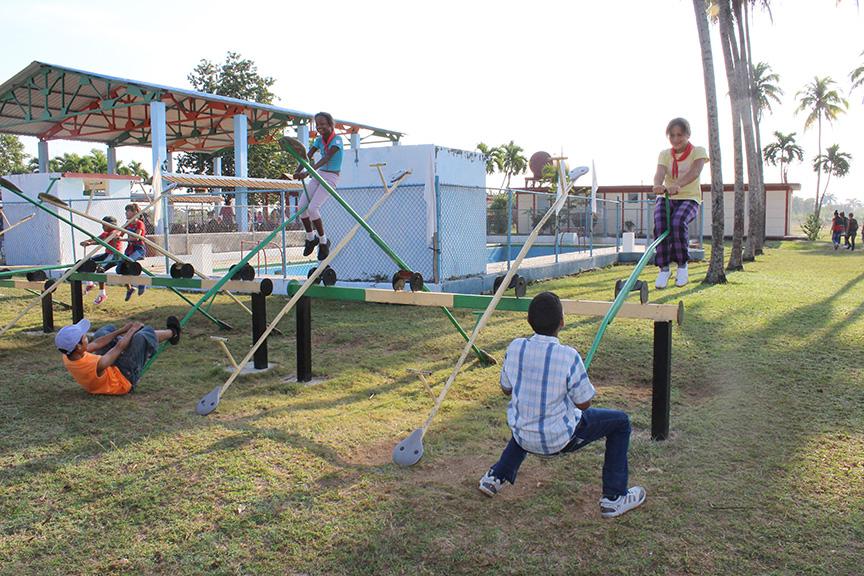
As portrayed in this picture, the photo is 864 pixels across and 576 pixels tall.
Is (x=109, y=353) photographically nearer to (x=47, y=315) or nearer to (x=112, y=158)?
(x=47, y=315)

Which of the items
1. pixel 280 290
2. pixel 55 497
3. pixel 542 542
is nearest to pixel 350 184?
pixel 280 290

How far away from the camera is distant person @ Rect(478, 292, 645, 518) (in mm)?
3170

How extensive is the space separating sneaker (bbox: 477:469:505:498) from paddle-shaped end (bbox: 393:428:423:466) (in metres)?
0.57

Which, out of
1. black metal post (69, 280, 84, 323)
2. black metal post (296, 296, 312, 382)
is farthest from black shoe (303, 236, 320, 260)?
black metal post (69, 280, 84, 323)

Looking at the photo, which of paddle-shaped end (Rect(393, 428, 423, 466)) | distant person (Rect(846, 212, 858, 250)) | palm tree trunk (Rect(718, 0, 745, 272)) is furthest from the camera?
distant person (Rect(846, 212, 858, 250))

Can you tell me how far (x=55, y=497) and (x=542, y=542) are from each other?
9.47 feet

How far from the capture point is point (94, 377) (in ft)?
17.5

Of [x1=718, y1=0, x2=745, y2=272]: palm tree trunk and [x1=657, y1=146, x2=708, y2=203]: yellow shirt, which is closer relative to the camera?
[x1=657, y1=146, x2=708, y2=203]: yellow shirt

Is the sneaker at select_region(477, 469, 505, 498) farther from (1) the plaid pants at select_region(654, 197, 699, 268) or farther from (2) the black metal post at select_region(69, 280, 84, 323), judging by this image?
(2) the black metal post at select_region(69, 280, 84, 323)

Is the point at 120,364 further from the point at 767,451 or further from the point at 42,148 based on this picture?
the point at 42,148

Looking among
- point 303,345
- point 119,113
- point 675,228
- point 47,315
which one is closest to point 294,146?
point 303,345

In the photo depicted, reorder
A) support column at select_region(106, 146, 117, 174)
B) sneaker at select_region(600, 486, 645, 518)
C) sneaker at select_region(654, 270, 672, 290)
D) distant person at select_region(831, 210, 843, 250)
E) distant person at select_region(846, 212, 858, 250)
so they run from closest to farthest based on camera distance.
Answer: sneaker at select_region(600, 486, 645, 518) < sneaker at select_region(654, 270, 672, 290) < distant person at select_region(846, 212, 858, 250) < distant person at select_region(831, 210, 843, 250) < support column at select_region(106, 146, 117, 174)

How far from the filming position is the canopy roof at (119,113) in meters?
20.6

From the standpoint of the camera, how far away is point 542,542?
3.06 meters
